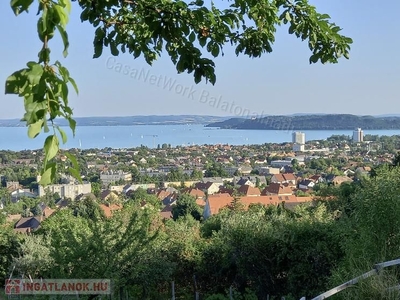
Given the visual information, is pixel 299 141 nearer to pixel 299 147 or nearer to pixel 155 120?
pixel 299 147

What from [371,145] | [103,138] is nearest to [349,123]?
[371,145]

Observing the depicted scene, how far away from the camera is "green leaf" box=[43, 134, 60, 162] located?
858 mm

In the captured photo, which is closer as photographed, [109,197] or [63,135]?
[63,135]

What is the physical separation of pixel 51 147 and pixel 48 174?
58 millimetres

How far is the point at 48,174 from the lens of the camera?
890 millimetres

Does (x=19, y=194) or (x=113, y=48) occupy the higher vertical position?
(x=113, y=48)

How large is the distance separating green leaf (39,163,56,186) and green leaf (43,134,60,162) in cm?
3

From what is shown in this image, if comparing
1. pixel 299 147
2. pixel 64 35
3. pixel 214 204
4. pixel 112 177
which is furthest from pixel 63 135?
pixel 299 147

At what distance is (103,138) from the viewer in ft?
352

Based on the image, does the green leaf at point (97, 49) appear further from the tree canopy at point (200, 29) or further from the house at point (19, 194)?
the house at point (19, 194)

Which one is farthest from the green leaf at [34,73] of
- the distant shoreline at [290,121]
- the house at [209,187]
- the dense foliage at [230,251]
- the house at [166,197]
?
the house at [209,187]

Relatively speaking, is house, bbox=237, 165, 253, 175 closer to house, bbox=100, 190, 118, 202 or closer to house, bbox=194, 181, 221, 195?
house, bbox=194, 181, 221, 195

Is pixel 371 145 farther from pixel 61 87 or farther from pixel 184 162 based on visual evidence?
pixel 61 87

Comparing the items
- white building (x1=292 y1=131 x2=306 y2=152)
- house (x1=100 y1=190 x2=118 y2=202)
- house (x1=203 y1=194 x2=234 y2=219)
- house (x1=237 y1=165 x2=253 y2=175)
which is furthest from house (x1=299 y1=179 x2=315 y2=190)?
white building (x1=292 y1=131 x2=306 y2=152)
